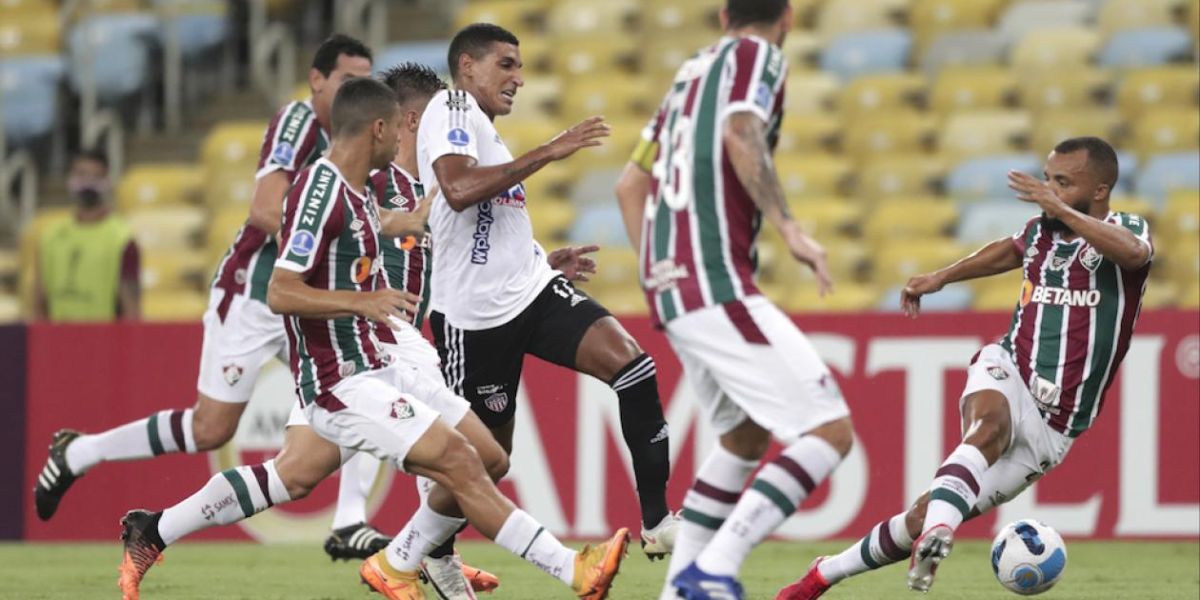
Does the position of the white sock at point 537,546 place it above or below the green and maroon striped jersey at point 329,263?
below

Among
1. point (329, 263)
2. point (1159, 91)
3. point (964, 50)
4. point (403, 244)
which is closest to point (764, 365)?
point (329, 263)

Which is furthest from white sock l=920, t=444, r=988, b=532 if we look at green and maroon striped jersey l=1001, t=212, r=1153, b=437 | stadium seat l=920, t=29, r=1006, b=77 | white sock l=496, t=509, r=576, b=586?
stadium seat l=920, t=29, r=1006, b=77

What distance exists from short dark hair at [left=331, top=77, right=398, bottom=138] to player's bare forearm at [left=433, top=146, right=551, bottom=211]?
451mm

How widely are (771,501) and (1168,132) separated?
8886 millimetres

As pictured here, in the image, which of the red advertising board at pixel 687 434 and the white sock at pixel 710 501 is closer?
the white sock at pixel 710 501

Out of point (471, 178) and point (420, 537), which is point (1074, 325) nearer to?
point (471, 178)

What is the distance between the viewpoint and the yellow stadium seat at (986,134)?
1432 centimetres

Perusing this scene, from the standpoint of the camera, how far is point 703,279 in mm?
6250

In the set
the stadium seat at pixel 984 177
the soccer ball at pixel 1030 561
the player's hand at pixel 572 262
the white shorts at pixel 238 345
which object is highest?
the stadium seat at pixel 984 177

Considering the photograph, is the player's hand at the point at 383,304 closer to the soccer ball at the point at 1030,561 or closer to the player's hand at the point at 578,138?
the player's hand at the point at 578,138

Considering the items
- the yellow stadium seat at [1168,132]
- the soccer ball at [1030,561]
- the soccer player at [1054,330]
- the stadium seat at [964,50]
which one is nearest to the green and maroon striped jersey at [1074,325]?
the soccer player at [1054,330]

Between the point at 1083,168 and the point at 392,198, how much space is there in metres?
2.99

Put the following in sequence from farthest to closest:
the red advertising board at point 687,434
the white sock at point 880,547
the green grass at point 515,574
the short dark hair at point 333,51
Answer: the red advertising board at point 687,434 < the short dark hair at point 333,51 < the green grass at point 515,574 < the white sock at point 880,547

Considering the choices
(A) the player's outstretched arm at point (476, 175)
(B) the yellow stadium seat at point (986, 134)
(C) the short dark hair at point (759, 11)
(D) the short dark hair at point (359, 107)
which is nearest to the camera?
(C) the short dark hair at point (759, 11)
